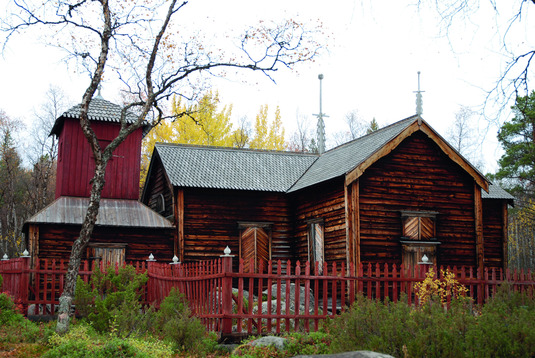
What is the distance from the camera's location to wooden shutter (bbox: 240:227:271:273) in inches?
879

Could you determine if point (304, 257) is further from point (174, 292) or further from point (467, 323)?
point (467, 323)

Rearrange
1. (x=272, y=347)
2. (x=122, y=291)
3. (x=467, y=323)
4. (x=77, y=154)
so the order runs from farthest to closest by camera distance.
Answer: (x=77, y=154) < (x=122, y=291) < (x=272, y=347) < (x=467, y=323)

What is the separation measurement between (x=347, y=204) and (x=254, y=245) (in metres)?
4.94

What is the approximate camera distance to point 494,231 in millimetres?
24250

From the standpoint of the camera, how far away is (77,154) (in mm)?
22938

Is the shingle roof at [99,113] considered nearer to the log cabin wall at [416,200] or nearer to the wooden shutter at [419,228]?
the log cabin wall at [416,200]

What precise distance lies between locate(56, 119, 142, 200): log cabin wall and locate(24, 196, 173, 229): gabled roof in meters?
0.45

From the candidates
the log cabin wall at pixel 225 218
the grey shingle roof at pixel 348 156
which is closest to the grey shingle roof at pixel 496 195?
the grey shingle roof at pixel 348 156

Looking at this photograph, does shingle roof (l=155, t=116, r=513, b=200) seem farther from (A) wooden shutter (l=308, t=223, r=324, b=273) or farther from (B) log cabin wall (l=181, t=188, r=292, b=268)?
(A) wooden shutter (l=308, t=223, r=324, b=273)

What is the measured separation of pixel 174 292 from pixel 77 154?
40.8 feet

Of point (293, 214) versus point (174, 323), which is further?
point (293, 214)

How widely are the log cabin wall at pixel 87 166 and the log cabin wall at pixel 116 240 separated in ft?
7.84

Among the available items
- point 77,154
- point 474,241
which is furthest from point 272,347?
point 77,154

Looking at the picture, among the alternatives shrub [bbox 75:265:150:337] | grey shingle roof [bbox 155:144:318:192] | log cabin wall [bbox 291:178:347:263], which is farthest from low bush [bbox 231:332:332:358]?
grey shingle roof [bbox 155:144:318:192]
